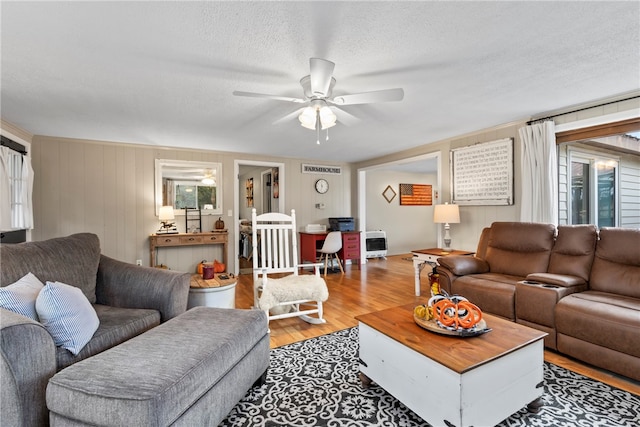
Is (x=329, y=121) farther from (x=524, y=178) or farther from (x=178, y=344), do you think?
(x=524, y=178)

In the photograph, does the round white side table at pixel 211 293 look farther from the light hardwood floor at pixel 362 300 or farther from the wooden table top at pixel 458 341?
the wooden table top at pixel 458 341

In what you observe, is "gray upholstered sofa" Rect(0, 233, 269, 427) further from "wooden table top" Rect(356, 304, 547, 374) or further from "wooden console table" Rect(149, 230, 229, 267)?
"wooden console table" Rect(149, 230, 229, 267)

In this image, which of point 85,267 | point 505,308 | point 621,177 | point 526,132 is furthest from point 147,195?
point 621,177

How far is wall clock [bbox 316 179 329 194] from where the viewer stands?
240 inches

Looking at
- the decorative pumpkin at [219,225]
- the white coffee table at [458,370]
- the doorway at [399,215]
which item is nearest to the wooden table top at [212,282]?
the white coffee table at [458,370]

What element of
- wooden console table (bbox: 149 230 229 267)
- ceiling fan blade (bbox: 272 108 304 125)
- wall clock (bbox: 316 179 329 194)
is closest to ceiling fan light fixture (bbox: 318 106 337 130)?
ceiling fan blade (bbox: 272 108 304 125)

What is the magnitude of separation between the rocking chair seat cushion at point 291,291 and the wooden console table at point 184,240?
7.35ft

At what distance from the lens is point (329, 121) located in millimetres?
2502

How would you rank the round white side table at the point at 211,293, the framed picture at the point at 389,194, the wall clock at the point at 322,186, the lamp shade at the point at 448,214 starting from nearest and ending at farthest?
the round white side table at the point at 211,293
the lamp shade at the point at 448,214
the wall clock at the point at 322,186
the framed picture at the point at 389,194

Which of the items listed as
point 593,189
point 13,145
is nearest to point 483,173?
point 593,189

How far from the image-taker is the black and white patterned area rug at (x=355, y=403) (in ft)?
5.17

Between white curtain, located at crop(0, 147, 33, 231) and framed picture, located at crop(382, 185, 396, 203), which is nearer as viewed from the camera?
white curtain, located at crop(0, 147, 33, 231)

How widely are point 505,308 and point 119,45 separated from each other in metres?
3.54

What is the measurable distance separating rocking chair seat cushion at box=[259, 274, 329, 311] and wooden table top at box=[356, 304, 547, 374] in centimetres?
108
